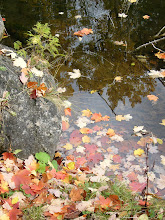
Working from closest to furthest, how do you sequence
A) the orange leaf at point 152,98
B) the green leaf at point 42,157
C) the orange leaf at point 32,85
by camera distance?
the green leaf at point 42,157 < the orange leaf at point 32,85 < the orange leaf at point 152,98

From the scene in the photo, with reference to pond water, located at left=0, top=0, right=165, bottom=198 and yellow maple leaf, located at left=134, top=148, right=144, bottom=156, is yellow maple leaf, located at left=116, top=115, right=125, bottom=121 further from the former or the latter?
yellow maple leaf, located at left=134, top=148, right=144, bottom=156

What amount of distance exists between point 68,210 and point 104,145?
1.22m

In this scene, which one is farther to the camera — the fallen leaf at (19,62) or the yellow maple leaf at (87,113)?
the yellow maple leaf at (87,113)

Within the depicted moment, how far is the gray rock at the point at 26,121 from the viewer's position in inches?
108

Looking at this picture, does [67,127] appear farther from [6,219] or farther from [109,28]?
[109,28]

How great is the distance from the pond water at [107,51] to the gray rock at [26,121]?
2.68 ft

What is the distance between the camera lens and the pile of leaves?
2.16 metres

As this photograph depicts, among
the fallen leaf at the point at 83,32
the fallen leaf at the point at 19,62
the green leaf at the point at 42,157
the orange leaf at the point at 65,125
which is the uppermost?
the fallen leaf at the point at 19,62

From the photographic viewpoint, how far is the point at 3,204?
213 cm

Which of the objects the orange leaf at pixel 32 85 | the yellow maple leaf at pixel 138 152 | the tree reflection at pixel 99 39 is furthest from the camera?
the tree reflection at pixel 99 39

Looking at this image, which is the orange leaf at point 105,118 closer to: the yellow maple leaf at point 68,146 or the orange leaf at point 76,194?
the yellow maple leaf at point 68,146

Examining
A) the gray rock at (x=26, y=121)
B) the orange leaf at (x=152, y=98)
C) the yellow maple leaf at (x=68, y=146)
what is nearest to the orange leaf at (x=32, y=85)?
the gray rock at (x=26, y=121)

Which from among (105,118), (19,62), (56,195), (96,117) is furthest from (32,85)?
(56,195)

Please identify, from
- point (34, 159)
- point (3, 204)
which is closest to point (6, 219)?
point (3, 204)
